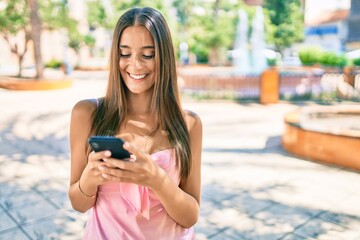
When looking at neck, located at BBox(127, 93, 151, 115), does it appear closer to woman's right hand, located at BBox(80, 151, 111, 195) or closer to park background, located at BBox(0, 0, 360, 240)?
woman's right hand, located at BBox(80, 151, 111, 195)

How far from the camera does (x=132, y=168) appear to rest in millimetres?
1304

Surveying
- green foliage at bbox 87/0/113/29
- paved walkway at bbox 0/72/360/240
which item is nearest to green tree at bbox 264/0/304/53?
green foliage at bbox 87/0/113/29

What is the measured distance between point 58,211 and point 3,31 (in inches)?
673

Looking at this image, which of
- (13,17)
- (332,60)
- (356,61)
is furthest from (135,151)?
(356,61)

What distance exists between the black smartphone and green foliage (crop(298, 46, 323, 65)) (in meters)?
23.8

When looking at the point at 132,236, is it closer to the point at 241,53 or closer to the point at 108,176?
the point at 108,176

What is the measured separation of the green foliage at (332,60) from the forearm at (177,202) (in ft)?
74.6

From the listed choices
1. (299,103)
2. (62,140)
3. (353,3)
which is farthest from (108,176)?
(353,3)

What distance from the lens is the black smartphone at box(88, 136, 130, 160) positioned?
1.21m

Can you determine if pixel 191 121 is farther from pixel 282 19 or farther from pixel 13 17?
pixel 282 19

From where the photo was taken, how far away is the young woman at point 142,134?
5.30 feet

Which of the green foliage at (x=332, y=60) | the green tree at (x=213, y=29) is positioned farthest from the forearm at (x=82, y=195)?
the green tree at (x=213, y=29)

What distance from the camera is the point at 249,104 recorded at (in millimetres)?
13102

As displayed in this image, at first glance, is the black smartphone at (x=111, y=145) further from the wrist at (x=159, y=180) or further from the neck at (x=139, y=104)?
the neck at (x=139, y=104)
